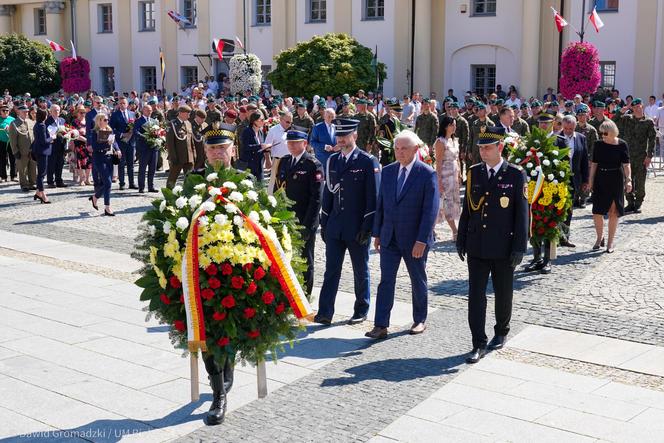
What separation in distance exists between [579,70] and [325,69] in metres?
9.46

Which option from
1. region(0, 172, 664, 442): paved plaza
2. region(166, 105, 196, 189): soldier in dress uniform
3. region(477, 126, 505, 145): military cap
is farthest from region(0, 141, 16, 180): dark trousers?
region(477, 126, 505, 145): military cap

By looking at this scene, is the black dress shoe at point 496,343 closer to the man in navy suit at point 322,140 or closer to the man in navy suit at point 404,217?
the man in navy suit at point 404,217

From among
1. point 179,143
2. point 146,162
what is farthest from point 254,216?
point 146,162

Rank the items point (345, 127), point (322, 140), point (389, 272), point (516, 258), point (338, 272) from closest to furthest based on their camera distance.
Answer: point (516, 258) → point (389, 272) → point (345, 127) → point (338, 272) → point (322, 140)

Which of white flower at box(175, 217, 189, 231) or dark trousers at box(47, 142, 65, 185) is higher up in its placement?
white flower at box(175, 217, 189, 231)

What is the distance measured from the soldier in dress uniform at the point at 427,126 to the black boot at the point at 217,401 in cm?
1430

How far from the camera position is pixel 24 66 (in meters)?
44.2

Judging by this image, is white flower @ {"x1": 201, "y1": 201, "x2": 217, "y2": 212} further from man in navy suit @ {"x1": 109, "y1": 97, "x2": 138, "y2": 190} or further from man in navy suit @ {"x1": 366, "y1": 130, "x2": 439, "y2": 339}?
man in navy suit @ {"x1": 109, "y1": 97, "x2": 138, "y2": 190}

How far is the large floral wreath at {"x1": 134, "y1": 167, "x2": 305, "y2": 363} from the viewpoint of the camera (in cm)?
608

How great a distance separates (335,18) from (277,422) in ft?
114

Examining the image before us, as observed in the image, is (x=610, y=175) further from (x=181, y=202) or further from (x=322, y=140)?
(x=181, y=202)

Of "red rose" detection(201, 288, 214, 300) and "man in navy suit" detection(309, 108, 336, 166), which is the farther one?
"man in navy suit" detection(309, 108, 336, 166)

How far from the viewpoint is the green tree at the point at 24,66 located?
4403 cm

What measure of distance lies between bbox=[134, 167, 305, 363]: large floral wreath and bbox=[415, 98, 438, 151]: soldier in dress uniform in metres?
14.1
